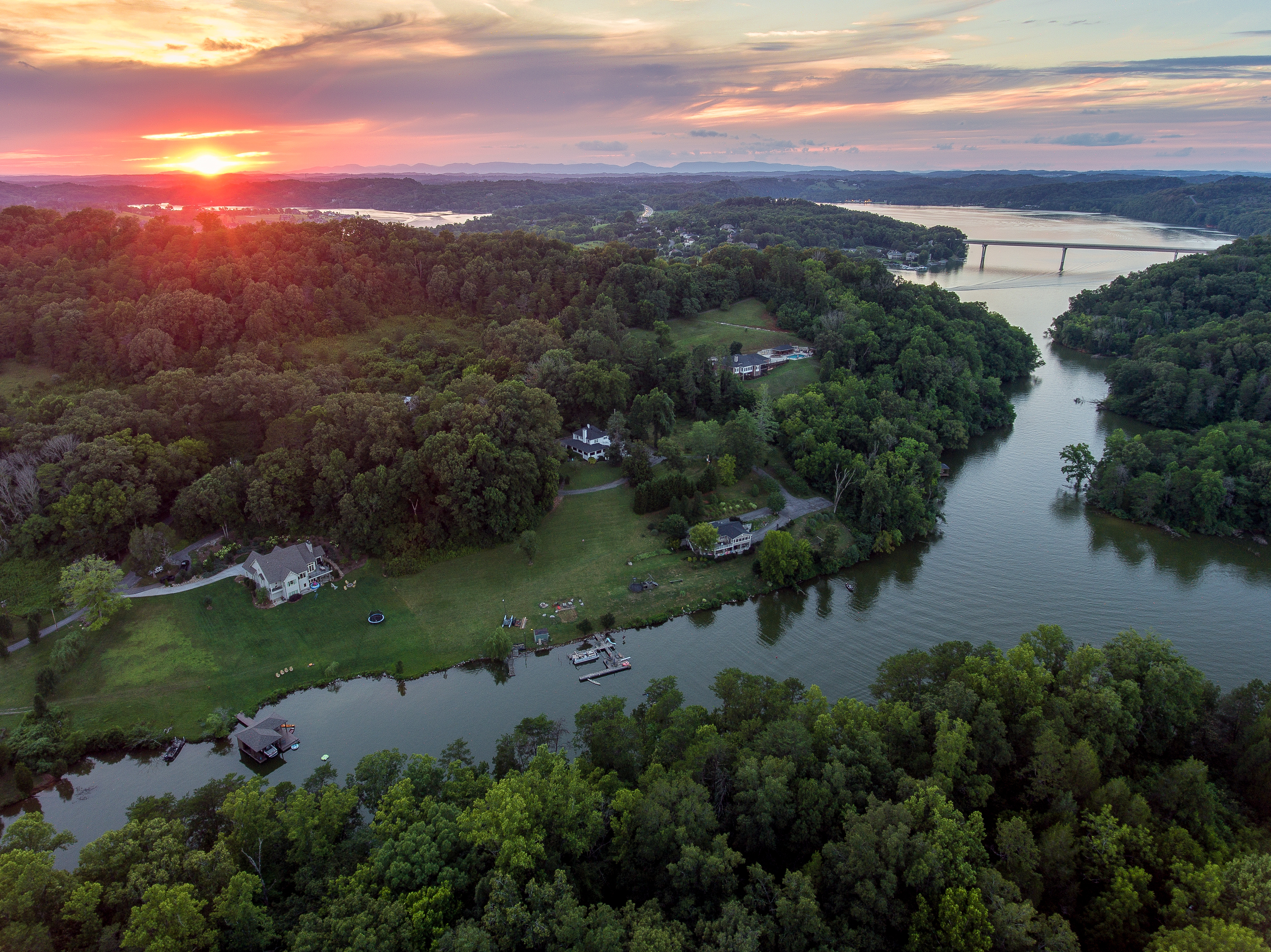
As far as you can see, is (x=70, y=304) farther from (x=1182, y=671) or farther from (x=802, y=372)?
(x=1182, y=671)

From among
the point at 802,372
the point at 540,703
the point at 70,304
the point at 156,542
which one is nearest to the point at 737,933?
the point at 540,703

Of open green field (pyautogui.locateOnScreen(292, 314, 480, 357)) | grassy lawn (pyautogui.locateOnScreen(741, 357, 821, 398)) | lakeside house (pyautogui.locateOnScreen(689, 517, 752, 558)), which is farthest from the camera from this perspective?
grassy lawn (pyautogui.locateOnScreen(741, 357, 821, 398))

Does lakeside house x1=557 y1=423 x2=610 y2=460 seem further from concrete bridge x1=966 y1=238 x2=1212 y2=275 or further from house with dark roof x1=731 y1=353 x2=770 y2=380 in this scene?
concrete bridge x1=966 y1=238 x2=1212 y2=275

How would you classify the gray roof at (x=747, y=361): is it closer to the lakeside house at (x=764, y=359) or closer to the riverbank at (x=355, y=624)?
the lakeside house at (x=764, y=359)

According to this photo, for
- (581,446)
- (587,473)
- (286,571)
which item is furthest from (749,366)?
(286,571)

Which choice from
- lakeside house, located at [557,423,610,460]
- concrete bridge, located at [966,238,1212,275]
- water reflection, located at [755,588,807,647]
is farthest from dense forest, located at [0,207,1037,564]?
concrete bridge, located at [966,238,1212,275]

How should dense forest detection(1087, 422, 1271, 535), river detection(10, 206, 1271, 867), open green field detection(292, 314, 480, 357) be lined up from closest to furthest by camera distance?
river detection(10, 206, 1271, 867)
dense forest detection(1087, 422, 1271, 535)
open green field detection(292, 314, 480, 357)

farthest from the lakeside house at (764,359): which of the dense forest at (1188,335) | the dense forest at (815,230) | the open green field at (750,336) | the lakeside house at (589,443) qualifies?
the dense forest at (815,230)

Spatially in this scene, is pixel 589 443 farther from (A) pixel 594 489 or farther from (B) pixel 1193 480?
(B) pixel 1193 480

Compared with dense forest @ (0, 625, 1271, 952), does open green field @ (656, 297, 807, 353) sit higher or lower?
higher
